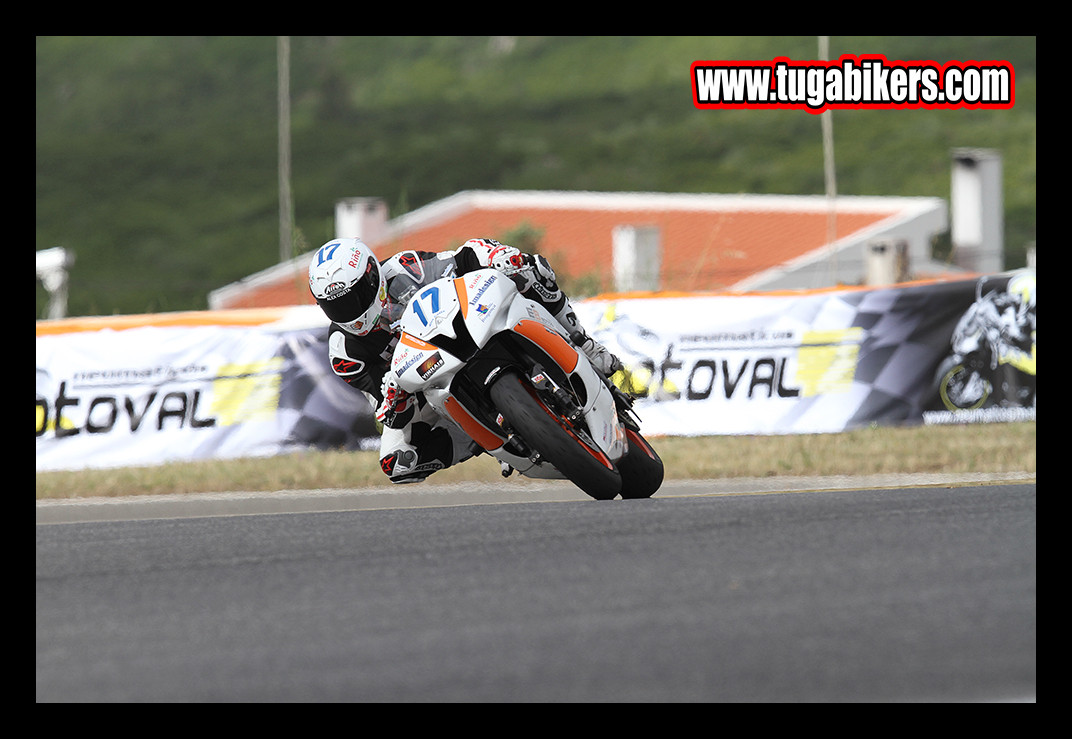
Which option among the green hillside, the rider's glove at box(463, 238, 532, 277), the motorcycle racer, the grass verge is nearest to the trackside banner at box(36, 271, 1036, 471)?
the grass verge

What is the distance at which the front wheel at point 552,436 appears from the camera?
23.9ft

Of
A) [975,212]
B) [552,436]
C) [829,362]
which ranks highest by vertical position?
[975,212]

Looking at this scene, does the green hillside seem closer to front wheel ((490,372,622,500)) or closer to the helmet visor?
the helmet visor

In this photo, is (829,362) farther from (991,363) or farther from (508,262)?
(508,262)

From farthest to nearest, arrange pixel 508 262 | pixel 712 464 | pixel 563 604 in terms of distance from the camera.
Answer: pixel 712 464 → pixel 508 262 → pixel 563 604

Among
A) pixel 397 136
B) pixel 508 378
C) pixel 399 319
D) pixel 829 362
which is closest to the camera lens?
pixel 508 378

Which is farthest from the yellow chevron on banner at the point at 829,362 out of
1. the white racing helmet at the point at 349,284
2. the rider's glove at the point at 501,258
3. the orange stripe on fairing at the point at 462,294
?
the orange stripe on fairing at the point at 462,294

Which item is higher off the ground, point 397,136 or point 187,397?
point 397,136

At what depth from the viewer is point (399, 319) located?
329 inches

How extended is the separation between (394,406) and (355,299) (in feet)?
2.04

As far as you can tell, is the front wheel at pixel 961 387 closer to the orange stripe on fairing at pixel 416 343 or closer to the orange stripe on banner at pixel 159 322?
the orange stripe on banner at pixel 159 322

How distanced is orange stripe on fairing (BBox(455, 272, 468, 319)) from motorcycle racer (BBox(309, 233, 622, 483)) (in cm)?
53

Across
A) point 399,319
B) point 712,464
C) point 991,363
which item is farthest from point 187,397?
point 991,363

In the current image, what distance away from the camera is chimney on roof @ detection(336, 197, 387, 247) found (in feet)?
124
